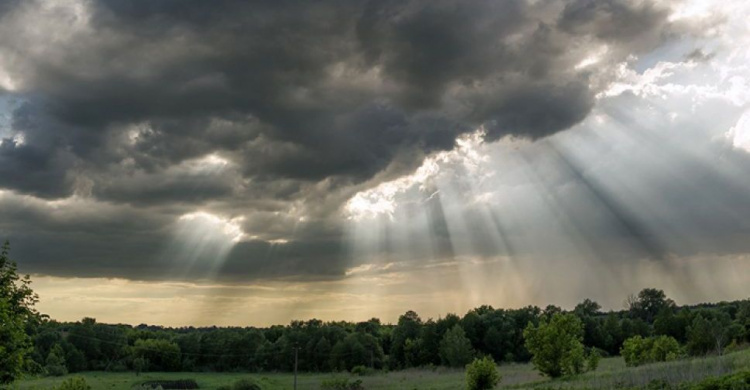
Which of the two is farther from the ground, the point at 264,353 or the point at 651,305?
the point at 651,305

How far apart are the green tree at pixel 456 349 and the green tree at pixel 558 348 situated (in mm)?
52360

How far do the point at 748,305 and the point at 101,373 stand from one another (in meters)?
115

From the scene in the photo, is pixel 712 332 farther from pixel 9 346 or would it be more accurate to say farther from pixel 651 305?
pixel 651 305

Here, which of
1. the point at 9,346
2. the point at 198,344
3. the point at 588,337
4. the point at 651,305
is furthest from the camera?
the point at 651,305

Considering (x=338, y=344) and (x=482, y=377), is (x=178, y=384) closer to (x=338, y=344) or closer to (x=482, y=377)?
(x=338, y=344)

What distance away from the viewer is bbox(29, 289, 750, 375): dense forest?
369 feet

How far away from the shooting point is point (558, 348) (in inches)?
1983

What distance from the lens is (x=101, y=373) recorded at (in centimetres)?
11912

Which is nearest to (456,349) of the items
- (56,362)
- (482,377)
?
(482,377)

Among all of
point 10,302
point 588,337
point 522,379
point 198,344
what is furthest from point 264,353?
point 10,302

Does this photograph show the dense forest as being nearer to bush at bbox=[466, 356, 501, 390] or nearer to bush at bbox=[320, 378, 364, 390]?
bush at bbox=[320, 378, 364, 390]

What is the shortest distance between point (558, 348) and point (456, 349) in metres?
55.2

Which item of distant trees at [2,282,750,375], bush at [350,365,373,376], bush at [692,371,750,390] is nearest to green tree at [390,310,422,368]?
distant trees at [2,282,750,375]

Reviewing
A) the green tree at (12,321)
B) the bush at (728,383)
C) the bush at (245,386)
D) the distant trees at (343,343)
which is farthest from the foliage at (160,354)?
the bush at (728,383)
